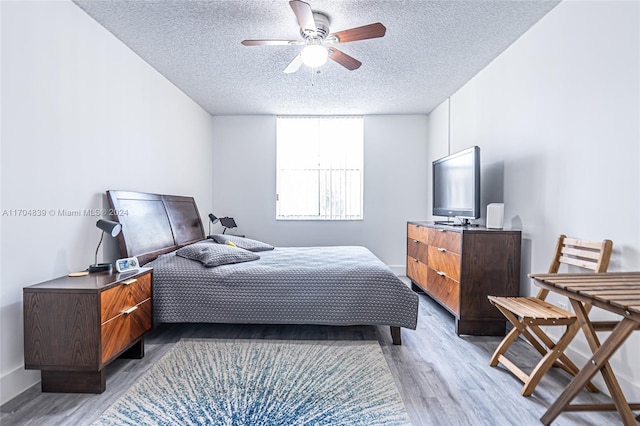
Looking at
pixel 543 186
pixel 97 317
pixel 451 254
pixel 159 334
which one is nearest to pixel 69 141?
pixel 97 317

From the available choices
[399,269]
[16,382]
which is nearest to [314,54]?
[16,382]

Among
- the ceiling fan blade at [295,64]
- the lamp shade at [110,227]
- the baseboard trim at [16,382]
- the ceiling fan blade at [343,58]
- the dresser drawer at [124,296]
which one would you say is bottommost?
the baseboard trim at [16,382]

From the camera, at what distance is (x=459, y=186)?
3303mm

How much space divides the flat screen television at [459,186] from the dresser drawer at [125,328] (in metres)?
2.84

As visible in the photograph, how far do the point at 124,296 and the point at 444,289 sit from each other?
2.62 m

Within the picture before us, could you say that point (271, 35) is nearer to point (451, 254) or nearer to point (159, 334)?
point (451, 254)

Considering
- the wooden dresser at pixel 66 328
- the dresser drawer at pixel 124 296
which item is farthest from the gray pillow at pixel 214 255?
the wooden dresser at pixel 66 328

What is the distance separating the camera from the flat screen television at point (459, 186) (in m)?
2.96

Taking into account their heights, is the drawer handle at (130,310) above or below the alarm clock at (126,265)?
below

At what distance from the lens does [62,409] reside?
1735mm

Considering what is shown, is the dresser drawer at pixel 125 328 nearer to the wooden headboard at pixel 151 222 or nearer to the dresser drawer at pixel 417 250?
the wooden headboard at pixel 151 222

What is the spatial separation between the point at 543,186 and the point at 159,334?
334cm

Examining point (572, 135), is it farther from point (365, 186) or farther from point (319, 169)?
point (319, 169)

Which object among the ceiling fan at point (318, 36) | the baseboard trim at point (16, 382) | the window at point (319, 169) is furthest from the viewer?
the window at point (319, 169)
